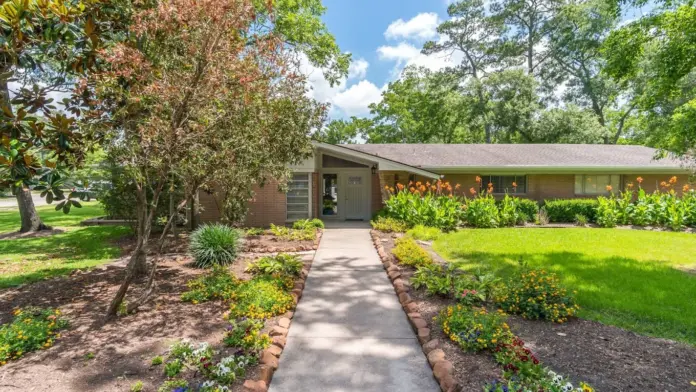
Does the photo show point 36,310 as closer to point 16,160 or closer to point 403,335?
point 16,160

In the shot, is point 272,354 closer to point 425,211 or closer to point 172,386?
point 172,386


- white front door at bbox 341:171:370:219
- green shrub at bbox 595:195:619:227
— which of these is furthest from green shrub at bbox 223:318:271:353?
green shrub at bbox 595:195:619:227

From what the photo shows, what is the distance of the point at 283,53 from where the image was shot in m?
5.94

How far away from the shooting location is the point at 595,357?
12.9 feet

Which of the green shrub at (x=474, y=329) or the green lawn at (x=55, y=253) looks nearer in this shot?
the green shrub at (x=474, y=329)

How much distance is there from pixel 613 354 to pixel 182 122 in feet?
19.8

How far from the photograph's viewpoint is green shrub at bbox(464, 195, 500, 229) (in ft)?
45.6

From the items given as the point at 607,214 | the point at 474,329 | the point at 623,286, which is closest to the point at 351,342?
the point at 474,329

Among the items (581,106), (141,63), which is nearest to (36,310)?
(141,63)

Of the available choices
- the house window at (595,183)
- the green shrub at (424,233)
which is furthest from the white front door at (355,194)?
the house window at (595,183)

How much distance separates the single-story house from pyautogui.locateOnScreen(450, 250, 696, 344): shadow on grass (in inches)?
256

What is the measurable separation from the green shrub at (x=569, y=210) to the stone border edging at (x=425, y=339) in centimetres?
1143

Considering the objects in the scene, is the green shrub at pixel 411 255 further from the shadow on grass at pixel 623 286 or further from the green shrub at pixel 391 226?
the green shrub at pixel 391 226

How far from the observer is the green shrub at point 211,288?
5762 millimetres
